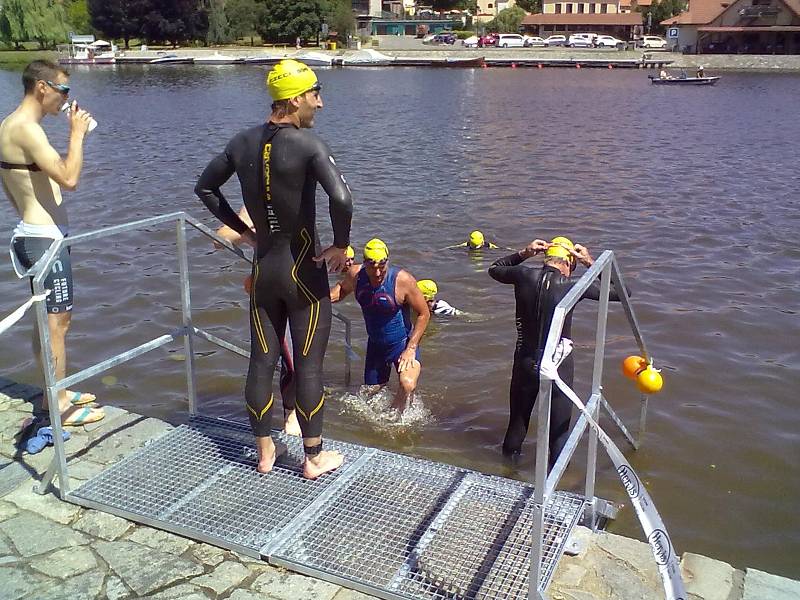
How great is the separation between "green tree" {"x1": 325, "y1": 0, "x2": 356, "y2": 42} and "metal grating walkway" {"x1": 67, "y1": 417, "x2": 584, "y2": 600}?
288 ft

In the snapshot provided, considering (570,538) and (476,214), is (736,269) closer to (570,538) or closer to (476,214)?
(476,214)

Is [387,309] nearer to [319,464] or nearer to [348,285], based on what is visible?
[348,285]

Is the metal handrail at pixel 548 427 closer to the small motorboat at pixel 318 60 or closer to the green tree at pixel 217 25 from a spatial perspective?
the small motorboat at pixel 318 60

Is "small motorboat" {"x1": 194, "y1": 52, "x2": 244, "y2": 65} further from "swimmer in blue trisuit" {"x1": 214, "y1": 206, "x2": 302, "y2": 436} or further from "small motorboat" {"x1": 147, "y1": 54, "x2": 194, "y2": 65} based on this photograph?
"swimmer in blue trisuit" {"x1": 214, "y1": 206, "x2": 302, "y2": 436}

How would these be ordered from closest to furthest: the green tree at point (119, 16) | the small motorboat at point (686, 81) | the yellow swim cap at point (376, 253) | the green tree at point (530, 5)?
the yellow swim cap at point (376, 253) < the small motorboat at point (686, 81) < the green tree at point (119, 16) < the green tree at point (530, 5)

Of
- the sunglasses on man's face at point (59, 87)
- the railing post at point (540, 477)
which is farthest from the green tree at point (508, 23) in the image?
the railing post at point (540, 477)

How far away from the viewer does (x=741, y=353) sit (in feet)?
30.2

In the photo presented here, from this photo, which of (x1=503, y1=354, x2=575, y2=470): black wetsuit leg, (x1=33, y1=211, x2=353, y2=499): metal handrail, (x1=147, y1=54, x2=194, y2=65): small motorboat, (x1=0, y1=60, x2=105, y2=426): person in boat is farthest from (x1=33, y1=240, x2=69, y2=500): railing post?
Answer: (x1=147, y1=54, x2=194, y2=65): small motorboat

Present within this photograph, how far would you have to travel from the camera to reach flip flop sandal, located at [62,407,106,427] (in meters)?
5.45

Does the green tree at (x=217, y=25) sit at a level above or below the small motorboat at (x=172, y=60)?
above

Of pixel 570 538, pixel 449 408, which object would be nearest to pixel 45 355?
pixel 570 538

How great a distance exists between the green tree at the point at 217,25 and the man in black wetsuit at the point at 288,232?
90526 millimetres

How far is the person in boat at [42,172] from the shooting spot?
15.8 ft

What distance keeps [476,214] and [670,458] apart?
33.3 feet
